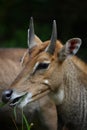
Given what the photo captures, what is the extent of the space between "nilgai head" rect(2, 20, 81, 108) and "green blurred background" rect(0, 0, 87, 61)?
280 inches

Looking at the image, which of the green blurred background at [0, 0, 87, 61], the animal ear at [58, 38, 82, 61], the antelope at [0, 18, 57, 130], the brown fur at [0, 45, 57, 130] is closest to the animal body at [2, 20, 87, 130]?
the animal ear at [58, 38, 82, 61]

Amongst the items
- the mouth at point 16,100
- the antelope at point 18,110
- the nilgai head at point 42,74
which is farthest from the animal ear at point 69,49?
the mouth at point 16,100

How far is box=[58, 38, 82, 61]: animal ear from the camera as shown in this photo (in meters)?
10.1

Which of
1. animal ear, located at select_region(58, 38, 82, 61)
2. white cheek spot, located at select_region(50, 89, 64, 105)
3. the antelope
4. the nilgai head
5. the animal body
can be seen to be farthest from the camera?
the antelope

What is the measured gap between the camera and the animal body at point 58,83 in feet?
32.5

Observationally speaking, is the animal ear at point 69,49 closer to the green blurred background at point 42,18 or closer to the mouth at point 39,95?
the mouth at point 39,95

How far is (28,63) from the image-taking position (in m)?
10.0

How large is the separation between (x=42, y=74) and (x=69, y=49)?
1.81ft

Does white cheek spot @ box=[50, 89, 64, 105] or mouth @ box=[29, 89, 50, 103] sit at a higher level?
mouth @ box=[29, 89, 50, 103]

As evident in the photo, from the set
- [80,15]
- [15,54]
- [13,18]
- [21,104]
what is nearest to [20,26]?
[13,18]

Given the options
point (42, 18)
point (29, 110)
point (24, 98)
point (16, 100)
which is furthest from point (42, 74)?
point (42, 18)

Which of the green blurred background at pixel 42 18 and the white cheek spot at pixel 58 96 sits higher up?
the green blurred background at pixel 42 18

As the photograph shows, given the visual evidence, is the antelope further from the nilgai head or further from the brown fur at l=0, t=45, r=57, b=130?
the nilgai head

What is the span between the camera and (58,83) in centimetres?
1016
